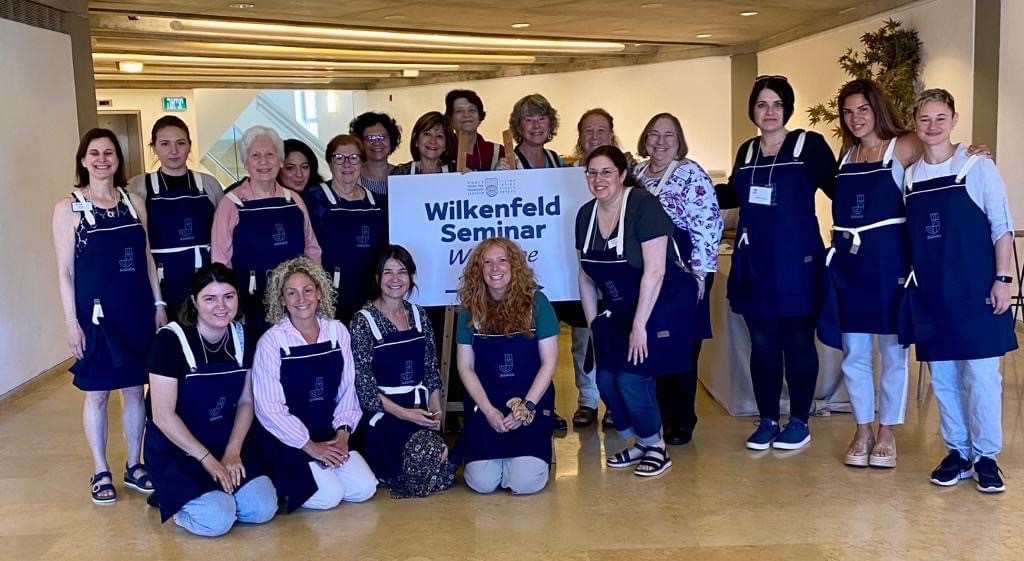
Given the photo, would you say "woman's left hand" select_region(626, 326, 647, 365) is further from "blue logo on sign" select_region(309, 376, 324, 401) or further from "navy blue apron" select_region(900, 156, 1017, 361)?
"blue logo on sign" select_region(309, 376, 324, 401)

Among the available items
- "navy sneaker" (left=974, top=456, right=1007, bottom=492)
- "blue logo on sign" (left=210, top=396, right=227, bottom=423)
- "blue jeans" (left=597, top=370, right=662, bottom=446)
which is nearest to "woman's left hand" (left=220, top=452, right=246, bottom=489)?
"blue logo on sign" (left=210, top=396, right=227, bottom=423)

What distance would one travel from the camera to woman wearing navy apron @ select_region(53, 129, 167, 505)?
3604mm

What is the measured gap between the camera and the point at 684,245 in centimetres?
395

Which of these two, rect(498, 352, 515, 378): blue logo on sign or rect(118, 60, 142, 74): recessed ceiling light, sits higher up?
rect(118, 60, 142, 74): recessed ceiling light

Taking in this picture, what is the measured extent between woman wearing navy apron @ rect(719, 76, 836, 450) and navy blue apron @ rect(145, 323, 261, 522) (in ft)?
6.78

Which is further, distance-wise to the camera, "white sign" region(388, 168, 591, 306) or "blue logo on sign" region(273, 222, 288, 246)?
"white sign" region(388, 168, 591, 306)

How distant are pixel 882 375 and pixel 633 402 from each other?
99 centimetres

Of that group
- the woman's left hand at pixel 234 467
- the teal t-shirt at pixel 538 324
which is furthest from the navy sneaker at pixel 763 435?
the woman's left hand at pixel 234 467

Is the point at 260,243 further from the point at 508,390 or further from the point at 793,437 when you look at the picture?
the point at 793,437

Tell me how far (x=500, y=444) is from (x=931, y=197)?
1822 mm

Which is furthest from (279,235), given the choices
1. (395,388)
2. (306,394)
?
(395,388)

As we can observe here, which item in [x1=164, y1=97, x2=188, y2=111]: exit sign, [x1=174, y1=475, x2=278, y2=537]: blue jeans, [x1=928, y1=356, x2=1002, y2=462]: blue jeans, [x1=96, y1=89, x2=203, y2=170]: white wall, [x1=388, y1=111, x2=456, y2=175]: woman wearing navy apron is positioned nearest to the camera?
[x1=174, y1=475, x2=278, y2=537]: blue jeans

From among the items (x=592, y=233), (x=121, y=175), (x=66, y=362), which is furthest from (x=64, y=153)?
(x=592, y=233)

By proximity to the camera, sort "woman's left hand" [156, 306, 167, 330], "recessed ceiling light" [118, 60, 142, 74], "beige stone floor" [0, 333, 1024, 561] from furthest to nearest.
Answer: "recessed ceiling light" [118, 60, 142, 74], "woman's left hand" [156, 306, 167, 330], "beige stone floor" [0, 333, 1024, 561]
